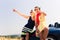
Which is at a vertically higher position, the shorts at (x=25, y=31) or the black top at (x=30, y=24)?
the black top at (x=30, y=24)

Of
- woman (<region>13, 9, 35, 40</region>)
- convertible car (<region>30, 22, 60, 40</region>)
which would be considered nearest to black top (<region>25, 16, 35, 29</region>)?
woman (<region>13, 9, 35, 40</region>)

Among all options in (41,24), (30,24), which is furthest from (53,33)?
(30,24)

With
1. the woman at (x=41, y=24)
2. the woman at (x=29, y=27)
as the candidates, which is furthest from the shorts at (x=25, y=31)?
the woman at (x=41, y=24)

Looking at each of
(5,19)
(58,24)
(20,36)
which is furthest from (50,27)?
(5,19)

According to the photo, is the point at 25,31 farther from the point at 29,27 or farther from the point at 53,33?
the point at 53,33

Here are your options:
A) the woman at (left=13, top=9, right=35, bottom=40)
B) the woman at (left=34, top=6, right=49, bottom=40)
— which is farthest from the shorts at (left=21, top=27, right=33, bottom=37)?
the woman at (left=34, top=6, right=49, bottom=40)

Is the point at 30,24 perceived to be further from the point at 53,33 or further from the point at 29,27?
the point at 53,33

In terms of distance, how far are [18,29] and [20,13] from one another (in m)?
0.36

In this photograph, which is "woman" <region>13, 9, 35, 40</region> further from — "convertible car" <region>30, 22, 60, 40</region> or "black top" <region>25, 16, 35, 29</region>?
"convertible car" <region>30, 22, 60, 40</region>

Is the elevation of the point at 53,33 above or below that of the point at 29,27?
below

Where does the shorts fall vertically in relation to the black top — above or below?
below

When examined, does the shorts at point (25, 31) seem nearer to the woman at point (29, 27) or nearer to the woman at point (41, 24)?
the woman at point (29, 27)

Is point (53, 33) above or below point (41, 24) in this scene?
below

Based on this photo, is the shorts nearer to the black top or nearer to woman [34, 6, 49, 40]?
the black top
